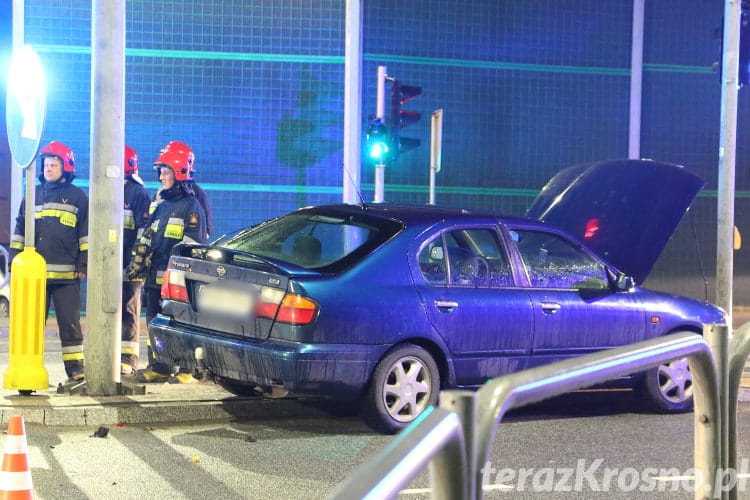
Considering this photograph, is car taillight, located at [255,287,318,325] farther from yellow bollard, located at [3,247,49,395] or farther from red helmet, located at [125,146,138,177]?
red helmet, located at [125,146,138,177]

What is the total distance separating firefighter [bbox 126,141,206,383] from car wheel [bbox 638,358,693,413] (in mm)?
3643

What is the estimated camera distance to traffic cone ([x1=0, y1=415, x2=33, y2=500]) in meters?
4.47

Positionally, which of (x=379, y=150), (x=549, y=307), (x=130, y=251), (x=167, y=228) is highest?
(x=379, y=150)

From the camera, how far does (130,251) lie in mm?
9312

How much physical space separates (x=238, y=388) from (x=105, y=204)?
64.2 inches

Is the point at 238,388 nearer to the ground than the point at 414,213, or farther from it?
nearer to the ground

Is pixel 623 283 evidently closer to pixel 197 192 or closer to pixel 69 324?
pixel 197 192

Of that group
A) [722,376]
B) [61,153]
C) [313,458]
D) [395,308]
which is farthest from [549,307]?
[61,153]

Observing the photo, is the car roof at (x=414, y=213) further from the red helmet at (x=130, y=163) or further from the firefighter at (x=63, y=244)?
the red helmet at (x=130, y=163)

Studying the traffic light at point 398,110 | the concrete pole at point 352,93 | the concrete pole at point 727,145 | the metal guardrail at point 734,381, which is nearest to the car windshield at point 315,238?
the metal guardrail at point 734,381

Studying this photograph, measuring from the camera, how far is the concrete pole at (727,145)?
37.8 feet

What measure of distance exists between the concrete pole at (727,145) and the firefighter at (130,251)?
6.17 meters

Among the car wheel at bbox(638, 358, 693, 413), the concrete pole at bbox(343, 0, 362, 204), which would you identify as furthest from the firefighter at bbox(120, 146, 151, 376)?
the concrete pole at bbox(343, 0, 362, 204)

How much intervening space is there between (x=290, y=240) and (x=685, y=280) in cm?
1128
